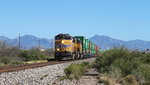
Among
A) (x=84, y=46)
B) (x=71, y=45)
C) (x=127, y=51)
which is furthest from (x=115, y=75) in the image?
(x=84, y=46)

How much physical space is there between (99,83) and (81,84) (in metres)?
0.97

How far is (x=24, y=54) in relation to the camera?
148 ft

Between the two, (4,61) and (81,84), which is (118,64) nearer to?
(81,84)

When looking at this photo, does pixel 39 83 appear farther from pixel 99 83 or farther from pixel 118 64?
pixel 118 64

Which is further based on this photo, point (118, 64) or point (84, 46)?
point (84, 46)

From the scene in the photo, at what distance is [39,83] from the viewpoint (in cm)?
1387

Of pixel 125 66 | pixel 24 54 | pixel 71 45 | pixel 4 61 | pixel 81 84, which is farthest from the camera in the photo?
pixel 24 54

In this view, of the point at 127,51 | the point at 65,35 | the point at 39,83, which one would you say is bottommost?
the point at 39,83

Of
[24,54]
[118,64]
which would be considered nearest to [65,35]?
[24,54]

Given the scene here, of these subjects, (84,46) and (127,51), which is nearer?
(127,51)

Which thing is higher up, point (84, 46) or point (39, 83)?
point (84, 46)

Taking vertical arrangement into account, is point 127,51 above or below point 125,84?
above

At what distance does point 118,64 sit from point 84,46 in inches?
1100

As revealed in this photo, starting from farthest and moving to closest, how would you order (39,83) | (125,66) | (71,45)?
1. (71,45)
2. (125,66)
3. (39,83)
